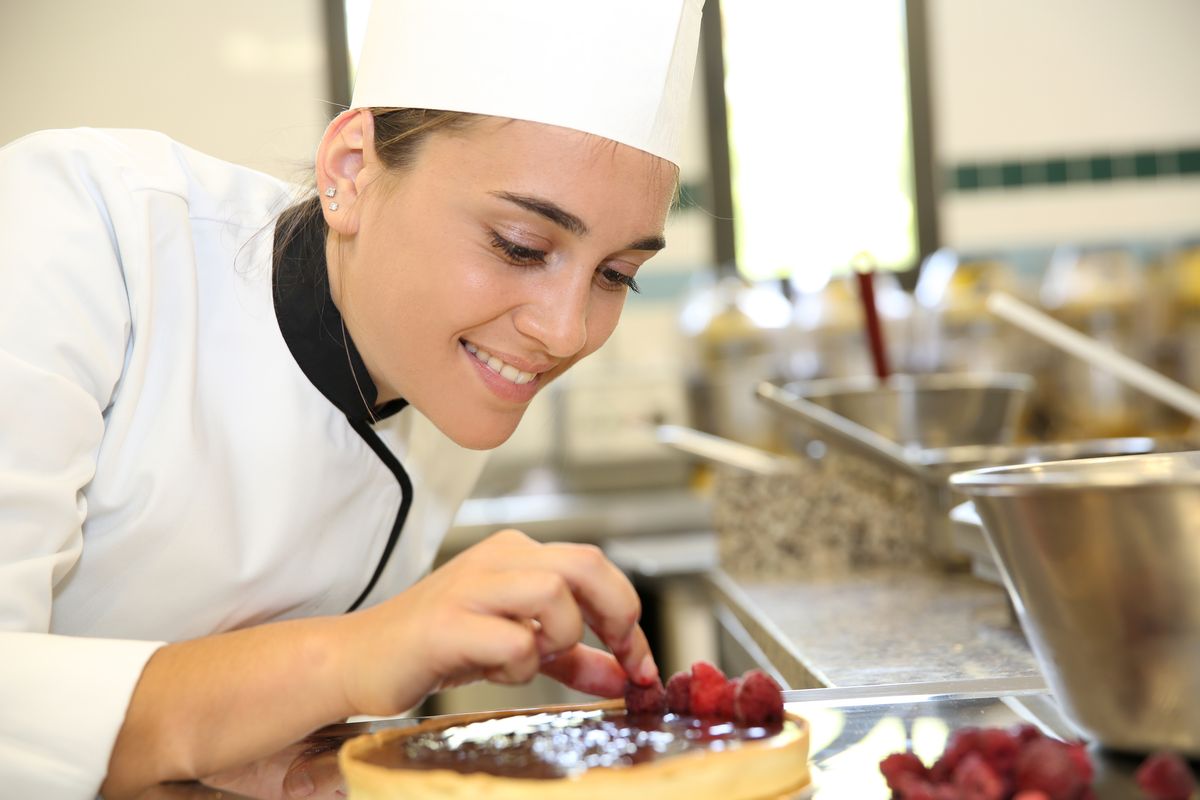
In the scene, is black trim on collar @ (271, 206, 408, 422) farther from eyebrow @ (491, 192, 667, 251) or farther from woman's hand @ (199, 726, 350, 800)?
woman's hand @ (199, 726, 350, 800)

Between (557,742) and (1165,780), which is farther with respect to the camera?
(557,742)

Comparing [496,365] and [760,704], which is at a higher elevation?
[496,365]

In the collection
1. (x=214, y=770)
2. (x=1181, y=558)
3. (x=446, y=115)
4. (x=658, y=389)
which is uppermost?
(x=446, y=115)

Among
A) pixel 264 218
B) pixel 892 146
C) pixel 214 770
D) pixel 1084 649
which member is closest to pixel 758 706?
pixel 1084 649

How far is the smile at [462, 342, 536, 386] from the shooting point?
105 cm

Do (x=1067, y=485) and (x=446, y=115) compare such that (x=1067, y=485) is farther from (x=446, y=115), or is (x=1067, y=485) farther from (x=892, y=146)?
(x=892, y=146)

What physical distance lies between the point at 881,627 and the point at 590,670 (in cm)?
57

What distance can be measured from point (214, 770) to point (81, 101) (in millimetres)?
3494

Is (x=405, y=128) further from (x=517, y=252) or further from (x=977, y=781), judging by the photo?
(x=977, y=781)

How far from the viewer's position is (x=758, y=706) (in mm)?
736

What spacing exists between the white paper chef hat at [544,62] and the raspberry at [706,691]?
461 millimetres

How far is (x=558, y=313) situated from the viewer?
38.5 inches

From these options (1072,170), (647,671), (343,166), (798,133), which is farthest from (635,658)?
(1072,170)

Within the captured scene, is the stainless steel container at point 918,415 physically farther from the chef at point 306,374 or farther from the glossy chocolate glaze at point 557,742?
the glossy chocolate glaze at point 557,742
